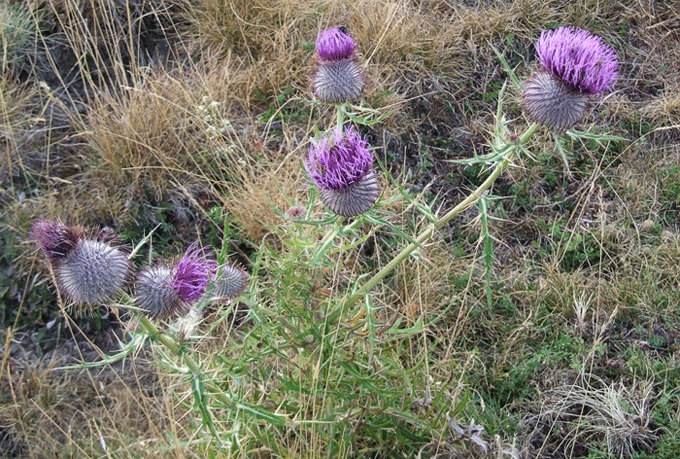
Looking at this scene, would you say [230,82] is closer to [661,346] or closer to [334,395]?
[334,395]

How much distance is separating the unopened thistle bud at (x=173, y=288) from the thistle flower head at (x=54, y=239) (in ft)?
0.91

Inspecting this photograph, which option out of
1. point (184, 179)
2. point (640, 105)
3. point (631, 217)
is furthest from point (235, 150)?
point (640, 105)

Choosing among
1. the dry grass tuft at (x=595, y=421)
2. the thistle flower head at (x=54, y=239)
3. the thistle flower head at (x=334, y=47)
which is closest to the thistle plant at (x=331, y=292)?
the thistle flower head at (x=54, y=239)

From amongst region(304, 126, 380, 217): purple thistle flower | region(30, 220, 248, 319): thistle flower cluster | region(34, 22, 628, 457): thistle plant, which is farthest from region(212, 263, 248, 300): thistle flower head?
region(304, 126, 380, 217): purple thistle flower

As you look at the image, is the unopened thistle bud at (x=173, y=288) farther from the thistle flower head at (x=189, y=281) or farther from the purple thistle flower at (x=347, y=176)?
the purple thistle flower at (x=347, y=176)

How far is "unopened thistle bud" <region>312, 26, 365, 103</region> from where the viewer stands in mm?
3014

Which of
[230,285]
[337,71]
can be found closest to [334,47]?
[337,71]

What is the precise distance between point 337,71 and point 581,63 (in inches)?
43.8

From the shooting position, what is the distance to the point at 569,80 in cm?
259

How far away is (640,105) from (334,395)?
3327 mm

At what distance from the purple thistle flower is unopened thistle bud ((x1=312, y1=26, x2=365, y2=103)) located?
625mm

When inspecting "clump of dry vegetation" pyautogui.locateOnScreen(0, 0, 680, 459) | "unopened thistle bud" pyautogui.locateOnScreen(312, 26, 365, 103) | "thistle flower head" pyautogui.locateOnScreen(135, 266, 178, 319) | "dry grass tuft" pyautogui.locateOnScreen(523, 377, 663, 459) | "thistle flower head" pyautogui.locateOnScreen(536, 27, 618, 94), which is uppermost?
"thistle flower head" pyautogui.locateOnScreen(536, 27, 618, 94)

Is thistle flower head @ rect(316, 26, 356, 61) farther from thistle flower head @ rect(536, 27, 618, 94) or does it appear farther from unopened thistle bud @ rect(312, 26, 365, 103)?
thistle flower head @ rect(536, 27, 618, 94)

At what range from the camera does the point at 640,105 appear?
4559 mm
